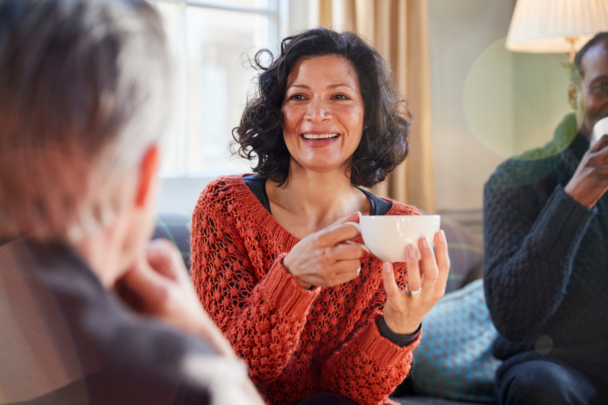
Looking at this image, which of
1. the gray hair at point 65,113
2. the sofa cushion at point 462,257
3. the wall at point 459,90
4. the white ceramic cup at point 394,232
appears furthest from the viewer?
the wall at point 459,90

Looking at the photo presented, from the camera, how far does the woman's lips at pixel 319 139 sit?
689 mm

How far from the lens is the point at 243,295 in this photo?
0.70 meters

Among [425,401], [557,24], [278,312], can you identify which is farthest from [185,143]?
[557,24]

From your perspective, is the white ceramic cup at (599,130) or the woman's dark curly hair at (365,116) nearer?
the woman's dark curly hair at (365,116)

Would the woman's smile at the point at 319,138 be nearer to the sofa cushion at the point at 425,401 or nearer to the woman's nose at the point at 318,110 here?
the woman's nose at the point at 318,110

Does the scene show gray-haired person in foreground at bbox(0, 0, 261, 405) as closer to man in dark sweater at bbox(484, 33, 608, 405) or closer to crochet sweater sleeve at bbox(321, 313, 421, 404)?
crochet sweater sleeve at bbox(321, 313, 421, 404)

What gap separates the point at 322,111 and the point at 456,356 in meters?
0.82

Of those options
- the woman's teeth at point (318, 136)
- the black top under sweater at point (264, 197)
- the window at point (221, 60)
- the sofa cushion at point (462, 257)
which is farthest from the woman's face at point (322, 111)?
the sofa cushion at point (462, 257)

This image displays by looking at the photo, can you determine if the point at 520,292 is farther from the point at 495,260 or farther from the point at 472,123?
the point at 472,123

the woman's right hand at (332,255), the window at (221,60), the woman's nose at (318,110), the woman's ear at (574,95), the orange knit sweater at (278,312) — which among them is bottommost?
the orange knit sweater at (278,312)

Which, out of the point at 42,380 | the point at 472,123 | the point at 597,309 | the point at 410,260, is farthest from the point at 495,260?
the point at 472,123

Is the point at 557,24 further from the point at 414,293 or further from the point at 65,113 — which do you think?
the point at 65,113

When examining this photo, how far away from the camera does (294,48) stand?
72cm

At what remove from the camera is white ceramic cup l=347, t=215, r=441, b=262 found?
0.49 m
